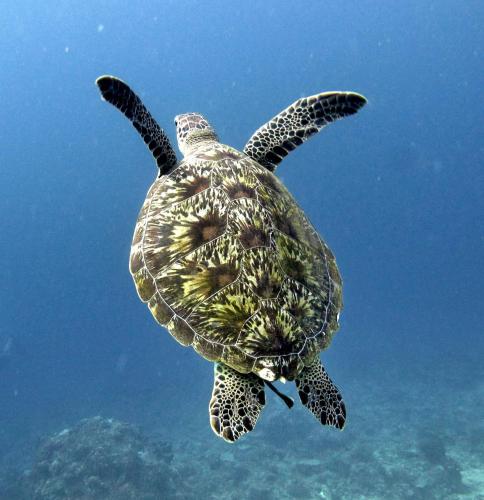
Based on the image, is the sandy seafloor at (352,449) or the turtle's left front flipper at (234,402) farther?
the sandy seafloor at (352,449)

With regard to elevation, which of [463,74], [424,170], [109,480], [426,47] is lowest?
[109,480]

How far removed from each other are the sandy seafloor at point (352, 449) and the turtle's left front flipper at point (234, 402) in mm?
12988

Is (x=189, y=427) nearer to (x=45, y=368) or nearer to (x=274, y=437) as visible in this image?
(x=274, y=437)

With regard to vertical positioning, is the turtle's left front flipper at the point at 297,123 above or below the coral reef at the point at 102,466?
above

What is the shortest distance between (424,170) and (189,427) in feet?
368

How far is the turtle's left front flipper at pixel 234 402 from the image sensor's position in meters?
3.11

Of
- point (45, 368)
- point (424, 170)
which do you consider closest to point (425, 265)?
point (424, 170)

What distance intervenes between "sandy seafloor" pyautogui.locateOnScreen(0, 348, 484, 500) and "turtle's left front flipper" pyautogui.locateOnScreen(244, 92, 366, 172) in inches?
513

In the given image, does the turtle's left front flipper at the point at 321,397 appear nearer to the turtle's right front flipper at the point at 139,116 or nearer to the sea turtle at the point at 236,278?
the sea turtle at the point at 236,278

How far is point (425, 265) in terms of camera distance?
319 feet

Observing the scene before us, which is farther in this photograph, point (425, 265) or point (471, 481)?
point (425, 265)

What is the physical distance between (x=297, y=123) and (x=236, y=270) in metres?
2.43

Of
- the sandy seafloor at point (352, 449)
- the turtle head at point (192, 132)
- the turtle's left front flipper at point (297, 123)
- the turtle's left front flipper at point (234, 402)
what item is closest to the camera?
the turtle's left front flipper at point (234, 402)

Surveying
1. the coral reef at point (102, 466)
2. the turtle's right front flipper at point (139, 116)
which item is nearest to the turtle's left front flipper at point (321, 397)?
the turtle's right front flipper at point (139, 116)
